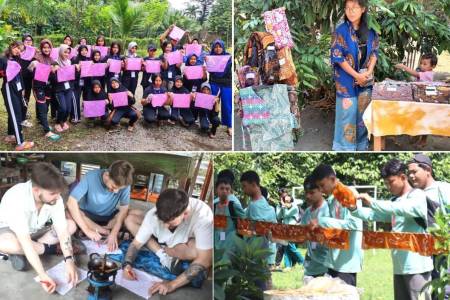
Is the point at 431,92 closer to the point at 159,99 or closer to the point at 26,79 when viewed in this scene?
the point at 159,99

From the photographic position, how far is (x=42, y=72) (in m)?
4.14

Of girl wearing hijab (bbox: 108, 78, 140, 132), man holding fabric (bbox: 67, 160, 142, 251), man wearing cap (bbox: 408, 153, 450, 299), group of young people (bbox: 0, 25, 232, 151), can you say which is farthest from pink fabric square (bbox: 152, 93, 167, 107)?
man wearing cap (bbox: 408, 153, 450, 299)

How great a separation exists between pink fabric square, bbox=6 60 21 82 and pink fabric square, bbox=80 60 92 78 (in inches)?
16.5

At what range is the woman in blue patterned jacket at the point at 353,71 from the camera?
169 inches

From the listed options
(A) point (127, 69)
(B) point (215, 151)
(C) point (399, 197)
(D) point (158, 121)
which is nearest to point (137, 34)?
(A) point (127, 69)

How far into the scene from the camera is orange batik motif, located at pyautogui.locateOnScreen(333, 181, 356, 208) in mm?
3777

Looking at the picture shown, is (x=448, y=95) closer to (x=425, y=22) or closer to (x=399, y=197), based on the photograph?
(x=425, y=22)

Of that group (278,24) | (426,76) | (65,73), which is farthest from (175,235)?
(426,76)

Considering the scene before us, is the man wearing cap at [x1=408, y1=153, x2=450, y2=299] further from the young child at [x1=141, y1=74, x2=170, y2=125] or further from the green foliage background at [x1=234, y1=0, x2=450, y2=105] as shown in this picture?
the young child at [x1=141, y1=74, x2=170, y2=125]

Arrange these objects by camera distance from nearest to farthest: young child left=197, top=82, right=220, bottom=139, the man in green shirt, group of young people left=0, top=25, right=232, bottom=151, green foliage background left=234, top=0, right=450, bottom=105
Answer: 1. the man in green shirt
2. group of young people left=0, top=25, right=232, bottom=151
3. young child left=197, top=82, right=220, bottom=139
4. green foliage background left=234, top=0, right=450, bottom=105

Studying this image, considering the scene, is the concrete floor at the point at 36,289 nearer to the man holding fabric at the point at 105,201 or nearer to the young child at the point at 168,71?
the man holding fabric at the point at 105,201

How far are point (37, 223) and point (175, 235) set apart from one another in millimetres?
878

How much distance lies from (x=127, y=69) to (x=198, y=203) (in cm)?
107

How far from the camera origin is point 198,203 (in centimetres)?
396
